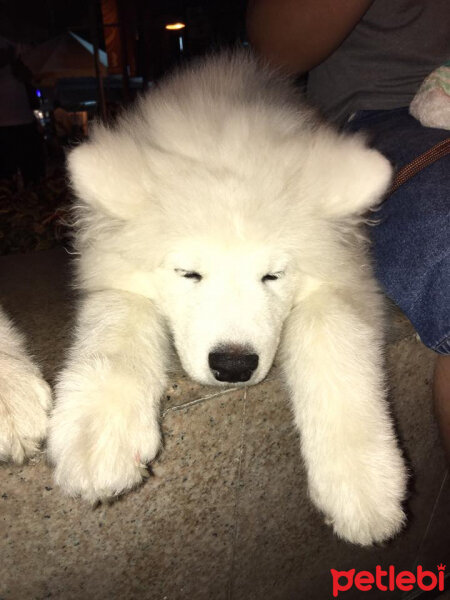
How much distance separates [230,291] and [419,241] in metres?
0.77

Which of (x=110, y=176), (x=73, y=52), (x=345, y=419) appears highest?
(x=110, y=176)

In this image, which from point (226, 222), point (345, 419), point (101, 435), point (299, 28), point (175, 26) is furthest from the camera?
point (175, 26)

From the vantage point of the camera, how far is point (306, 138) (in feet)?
6.22

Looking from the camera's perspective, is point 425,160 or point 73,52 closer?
point 425,160

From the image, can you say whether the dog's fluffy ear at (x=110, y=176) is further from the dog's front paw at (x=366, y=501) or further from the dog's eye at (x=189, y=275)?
the dog's front paw at (x=366, y=501)

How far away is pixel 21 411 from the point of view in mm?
1418

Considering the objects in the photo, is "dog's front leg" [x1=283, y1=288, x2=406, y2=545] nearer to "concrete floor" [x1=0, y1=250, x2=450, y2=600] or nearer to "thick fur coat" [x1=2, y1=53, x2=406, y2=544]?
"thick fur coat" [x1=2, y1=53, x2=406, y2=544]

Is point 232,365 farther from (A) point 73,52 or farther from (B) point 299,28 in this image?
(A) point 73,52

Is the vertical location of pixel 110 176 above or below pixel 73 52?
above

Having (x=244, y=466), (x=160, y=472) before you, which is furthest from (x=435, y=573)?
(x=160, y=472)

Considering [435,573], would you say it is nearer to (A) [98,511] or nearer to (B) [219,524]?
(B) [219,524]
